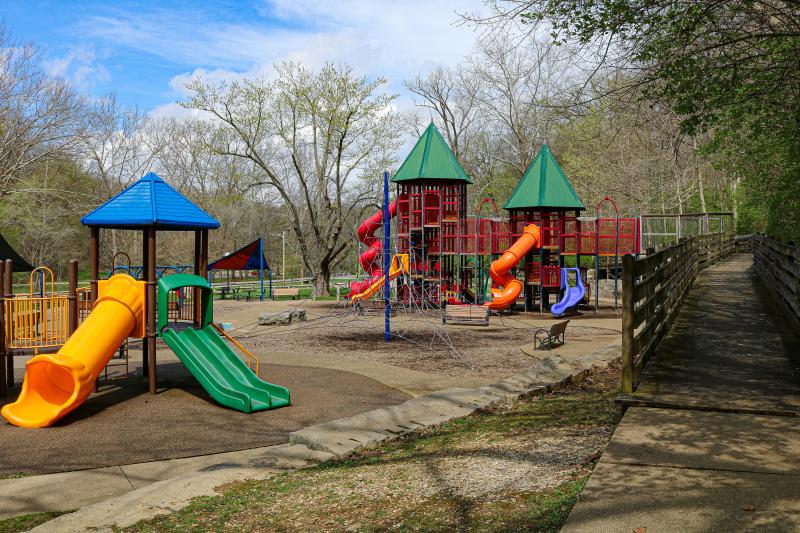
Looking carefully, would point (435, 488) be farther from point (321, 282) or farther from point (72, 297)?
point (321, 282)

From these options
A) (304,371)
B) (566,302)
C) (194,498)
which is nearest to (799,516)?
(194,498)

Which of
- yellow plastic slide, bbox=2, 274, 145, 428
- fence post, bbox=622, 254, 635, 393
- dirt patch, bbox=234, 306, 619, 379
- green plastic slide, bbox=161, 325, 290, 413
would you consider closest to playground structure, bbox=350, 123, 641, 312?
dirt patch, bbox=234, 306, 619, 379

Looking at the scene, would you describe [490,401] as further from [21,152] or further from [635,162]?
[635,162]

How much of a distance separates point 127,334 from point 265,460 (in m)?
5.40

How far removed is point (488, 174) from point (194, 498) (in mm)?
58636

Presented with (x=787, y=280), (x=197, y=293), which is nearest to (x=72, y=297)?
(x=197, y=293)

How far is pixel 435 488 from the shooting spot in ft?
17.8

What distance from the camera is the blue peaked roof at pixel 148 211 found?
1220 cm

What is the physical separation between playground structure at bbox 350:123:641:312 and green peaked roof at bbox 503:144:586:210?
4 centimetres

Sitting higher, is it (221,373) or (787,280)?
(787,280)

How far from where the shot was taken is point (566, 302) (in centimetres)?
2538

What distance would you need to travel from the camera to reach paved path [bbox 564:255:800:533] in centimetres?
416

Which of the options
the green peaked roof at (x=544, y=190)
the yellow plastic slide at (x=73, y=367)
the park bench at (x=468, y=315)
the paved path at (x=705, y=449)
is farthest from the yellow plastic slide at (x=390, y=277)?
the paved path at (x=705, y=449)

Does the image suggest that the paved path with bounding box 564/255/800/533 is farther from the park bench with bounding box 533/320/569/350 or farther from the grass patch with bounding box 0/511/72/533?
the park bench with bounding box 533/320/569/350
